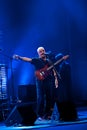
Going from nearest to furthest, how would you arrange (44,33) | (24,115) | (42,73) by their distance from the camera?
(24,115) < (42,73) < (44,33)

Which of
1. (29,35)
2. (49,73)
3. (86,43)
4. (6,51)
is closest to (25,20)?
(29,35)

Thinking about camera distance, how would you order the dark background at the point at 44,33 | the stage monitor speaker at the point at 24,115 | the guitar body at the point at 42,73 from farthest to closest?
1. the dark background at the point at 44,33
2. the guitar body at the point at 42,73
3. the stage monitor speaker at the point at 24,115

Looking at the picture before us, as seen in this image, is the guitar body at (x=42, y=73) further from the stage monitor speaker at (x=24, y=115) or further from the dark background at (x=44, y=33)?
the dark background at (x=44, y=33)

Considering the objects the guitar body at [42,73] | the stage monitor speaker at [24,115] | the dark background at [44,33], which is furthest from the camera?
the dark background at [44,33]

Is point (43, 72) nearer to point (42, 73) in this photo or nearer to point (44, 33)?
point (42, 73)

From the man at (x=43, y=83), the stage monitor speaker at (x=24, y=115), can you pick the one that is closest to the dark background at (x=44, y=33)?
the man at (x=43, y=83)

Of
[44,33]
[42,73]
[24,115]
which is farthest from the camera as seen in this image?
[44,33]

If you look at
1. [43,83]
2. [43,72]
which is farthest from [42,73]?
[43,83]

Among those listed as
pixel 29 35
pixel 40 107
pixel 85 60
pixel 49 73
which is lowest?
pixel 40 107

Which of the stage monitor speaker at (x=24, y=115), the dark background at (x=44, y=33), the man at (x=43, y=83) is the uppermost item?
the dark background at (x=44, y=33)

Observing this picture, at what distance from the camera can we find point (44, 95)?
23.4 ft

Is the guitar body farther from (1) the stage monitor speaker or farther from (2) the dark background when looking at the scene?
(2) the dark background

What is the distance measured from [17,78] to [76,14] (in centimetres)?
302

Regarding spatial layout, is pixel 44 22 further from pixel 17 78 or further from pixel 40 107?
pixel 40 107
